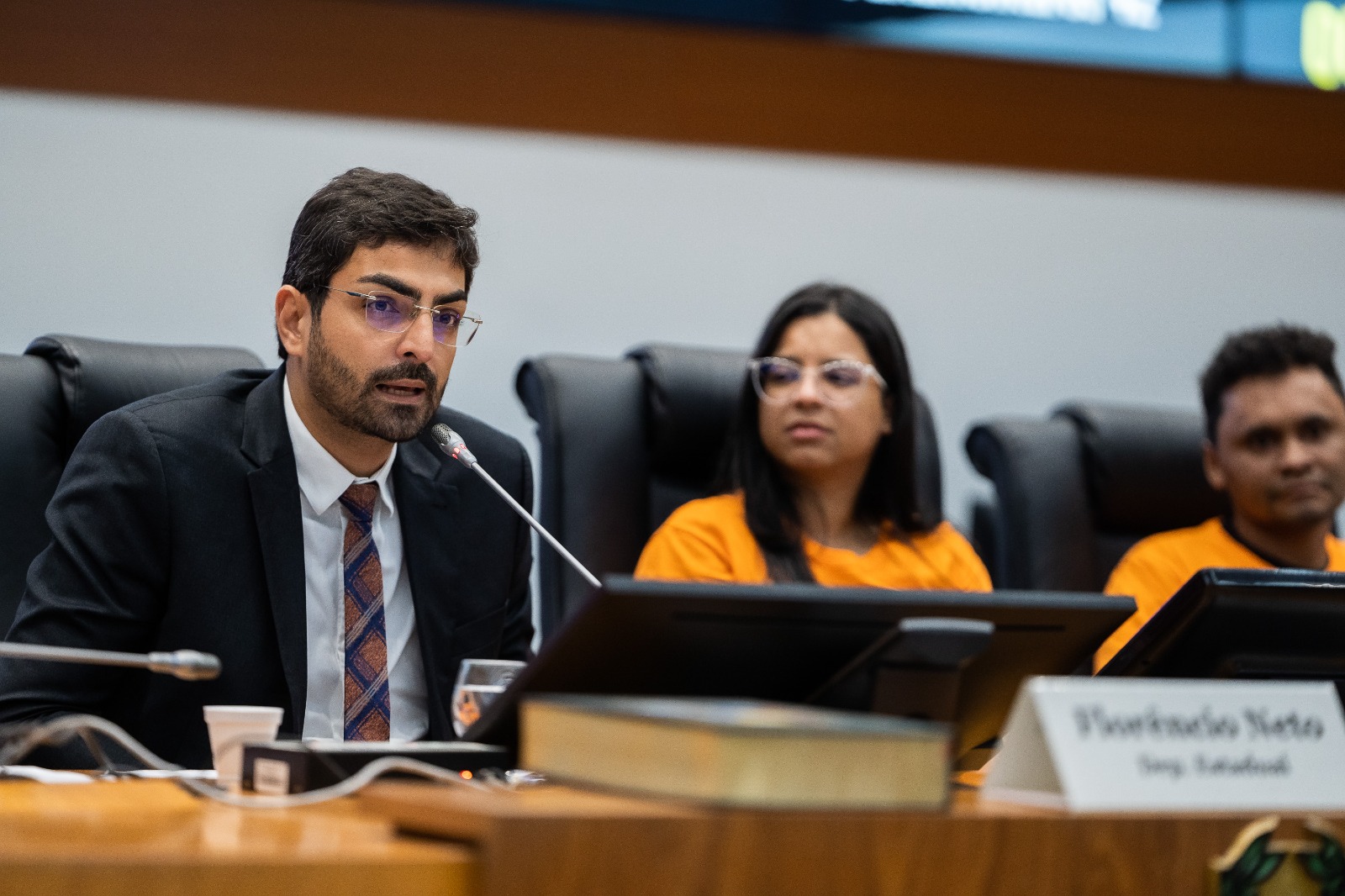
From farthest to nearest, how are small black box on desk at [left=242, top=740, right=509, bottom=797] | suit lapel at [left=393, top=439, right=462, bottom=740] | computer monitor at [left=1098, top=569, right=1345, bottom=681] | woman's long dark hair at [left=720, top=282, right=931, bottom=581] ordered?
woman's long dark hair at [left=720, top=282, right=931, bottom=581]
suit lapel at [left=393, top=439, right=462, bottom=740]
computer monitor at [left=1098, top=569, right=1345, bottom=681]
small black box on desk at [left=242, top=740, right=509, bottom=797]

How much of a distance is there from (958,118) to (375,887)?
8.20ft

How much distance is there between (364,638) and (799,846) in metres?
1.02

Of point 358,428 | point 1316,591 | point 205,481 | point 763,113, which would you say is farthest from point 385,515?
point 763,113

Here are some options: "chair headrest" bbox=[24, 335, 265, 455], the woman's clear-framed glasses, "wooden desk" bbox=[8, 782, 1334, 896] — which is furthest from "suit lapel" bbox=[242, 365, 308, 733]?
the woman's clear-framed glasses

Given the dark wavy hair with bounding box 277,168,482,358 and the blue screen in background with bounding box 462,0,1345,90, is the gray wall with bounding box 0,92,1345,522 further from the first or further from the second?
the dark wavy hair with bounding box 277,168,482,358

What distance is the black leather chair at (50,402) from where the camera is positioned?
1.82m

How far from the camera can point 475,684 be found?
108 centimetres

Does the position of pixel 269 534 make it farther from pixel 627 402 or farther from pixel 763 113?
pixel 763 113

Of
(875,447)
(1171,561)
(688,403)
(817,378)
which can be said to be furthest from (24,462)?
(1171,561)

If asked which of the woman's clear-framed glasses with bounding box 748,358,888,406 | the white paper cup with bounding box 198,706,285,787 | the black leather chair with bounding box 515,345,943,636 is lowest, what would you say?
the white paper cup with bounding box 198,706,285,787

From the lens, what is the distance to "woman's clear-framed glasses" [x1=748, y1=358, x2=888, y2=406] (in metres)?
2.31

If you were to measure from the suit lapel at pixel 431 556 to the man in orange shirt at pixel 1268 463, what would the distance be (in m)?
1.17

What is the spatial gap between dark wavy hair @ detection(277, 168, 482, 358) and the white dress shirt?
A: 165 mm

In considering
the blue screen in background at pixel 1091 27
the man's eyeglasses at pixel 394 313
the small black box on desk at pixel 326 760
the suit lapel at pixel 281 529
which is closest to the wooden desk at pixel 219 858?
the small black box on desk at pixel 326 760
